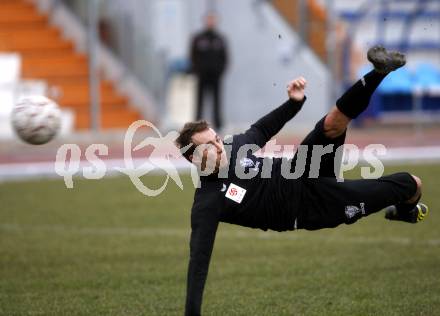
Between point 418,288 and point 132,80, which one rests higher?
point 132,80

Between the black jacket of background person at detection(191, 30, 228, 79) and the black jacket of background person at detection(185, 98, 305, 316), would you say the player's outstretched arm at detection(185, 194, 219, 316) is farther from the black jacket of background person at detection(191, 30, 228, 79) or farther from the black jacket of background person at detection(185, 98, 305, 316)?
the black jacket of background person at detection(191, 30, 228, 79)

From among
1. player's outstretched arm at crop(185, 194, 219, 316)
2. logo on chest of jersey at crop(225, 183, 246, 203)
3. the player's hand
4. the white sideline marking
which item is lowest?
the white sideline marking

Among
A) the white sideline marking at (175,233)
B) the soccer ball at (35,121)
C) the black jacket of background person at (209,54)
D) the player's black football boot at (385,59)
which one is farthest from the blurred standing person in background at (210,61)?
the player's black football boot at (385,59)

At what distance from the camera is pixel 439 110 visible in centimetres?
2023

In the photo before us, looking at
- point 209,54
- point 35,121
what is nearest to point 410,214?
point 35,121

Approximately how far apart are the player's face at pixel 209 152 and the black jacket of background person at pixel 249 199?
0.08 metres

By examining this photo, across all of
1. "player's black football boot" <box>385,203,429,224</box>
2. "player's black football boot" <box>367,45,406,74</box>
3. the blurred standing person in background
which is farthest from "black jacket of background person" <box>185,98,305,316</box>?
the blurred standing person in background

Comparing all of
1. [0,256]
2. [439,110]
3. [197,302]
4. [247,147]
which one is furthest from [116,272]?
[439,110]

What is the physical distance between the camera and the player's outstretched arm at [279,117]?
592 cm

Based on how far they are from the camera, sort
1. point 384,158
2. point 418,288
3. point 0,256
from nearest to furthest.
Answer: point 418,288 → point 0,256 → point 384,158

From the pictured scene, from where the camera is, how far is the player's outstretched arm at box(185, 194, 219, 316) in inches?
201

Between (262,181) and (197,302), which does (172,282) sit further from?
(197,302)

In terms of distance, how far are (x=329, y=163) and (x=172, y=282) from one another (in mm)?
1864

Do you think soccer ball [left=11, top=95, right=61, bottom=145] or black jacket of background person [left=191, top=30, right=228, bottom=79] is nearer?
soccer ball [left=11, top=95, right=61, bottom=145]
